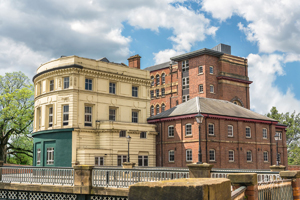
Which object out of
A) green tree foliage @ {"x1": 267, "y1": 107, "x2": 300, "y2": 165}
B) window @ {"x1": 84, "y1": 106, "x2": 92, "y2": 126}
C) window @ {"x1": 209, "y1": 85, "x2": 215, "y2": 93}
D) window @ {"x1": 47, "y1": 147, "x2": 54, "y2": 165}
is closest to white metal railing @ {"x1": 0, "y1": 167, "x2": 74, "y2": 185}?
window @ {"x1": 47, "y1": 147, "x2": 54, "y2": 165}

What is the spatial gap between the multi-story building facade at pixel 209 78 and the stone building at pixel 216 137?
8.41 metres

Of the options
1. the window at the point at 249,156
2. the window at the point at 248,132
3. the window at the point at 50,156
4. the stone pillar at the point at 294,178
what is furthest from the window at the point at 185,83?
the stone pillar at the point at 294,178

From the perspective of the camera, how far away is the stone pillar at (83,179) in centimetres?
2005

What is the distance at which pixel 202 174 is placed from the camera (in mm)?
15797

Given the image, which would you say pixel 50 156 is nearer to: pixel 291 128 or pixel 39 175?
pixel 39 175

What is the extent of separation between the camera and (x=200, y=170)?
627 inches

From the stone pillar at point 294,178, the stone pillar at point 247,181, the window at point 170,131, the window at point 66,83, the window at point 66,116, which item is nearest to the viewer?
the stone pillar at point 247,181

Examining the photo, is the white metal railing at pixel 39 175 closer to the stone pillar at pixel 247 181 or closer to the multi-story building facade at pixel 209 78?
the stone pillar at pixel 247 181

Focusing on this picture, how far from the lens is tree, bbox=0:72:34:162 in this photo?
53.8 m

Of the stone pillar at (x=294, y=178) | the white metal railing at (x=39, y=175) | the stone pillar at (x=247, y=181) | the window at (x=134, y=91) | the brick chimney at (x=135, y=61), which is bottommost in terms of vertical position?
the white metal railing at (x=39, y=175)

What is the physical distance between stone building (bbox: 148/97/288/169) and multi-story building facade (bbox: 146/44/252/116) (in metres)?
8.41

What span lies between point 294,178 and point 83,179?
1180 cm

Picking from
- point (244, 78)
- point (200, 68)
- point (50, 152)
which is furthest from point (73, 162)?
point (244, 78)

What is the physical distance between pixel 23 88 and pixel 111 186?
4045 centimetres
